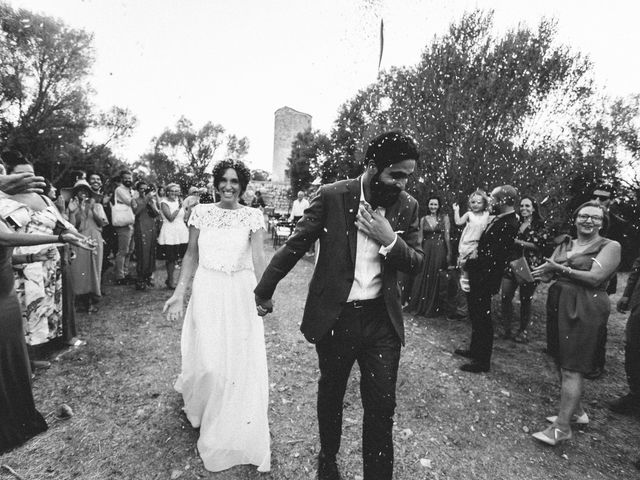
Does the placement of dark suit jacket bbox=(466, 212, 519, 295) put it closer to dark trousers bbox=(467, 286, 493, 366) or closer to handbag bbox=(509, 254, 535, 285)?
dark trousers bbox=(467, 286, 493, 366)

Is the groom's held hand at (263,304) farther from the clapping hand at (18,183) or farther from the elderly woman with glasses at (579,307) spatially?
the elderly woman with glasses at (579,307)

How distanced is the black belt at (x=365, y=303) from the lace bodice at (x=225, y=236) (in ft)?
3.96

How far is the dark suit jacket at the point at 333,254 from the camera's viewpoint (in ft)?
7.13

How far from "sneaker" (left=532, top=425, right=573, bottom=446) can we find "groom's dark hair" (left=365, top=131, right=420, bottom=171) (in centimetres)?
300

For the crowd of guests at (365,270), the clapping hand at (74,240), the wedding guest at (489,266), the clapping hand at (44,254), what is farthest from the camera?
the wedding guest at (489,266)

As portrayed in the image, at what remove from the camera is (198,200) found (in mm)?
8234

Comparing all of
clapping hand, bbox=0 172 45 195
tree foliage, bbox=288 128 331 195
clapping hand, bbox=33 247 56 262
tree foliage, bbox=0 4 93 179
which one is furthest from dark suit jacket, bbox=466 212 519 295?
tree foliage, bbox=288 128 331 195

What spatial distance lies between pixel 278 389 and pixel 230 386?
133 cm

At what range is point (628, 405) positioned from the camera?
3906mm

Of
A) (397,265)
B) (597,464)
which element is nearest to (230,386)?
(397,265)

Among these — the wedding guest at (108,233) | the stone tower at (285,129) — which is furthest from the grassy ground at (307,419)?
the stone tower at (285,129)

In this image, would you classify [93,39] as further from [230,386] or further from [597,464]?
[597,464]

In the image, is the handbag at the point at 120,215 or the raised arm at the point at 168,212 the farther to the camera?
the handbag at the point at 120,215

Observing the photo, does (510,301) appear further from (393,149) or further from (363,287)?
(393,149)
